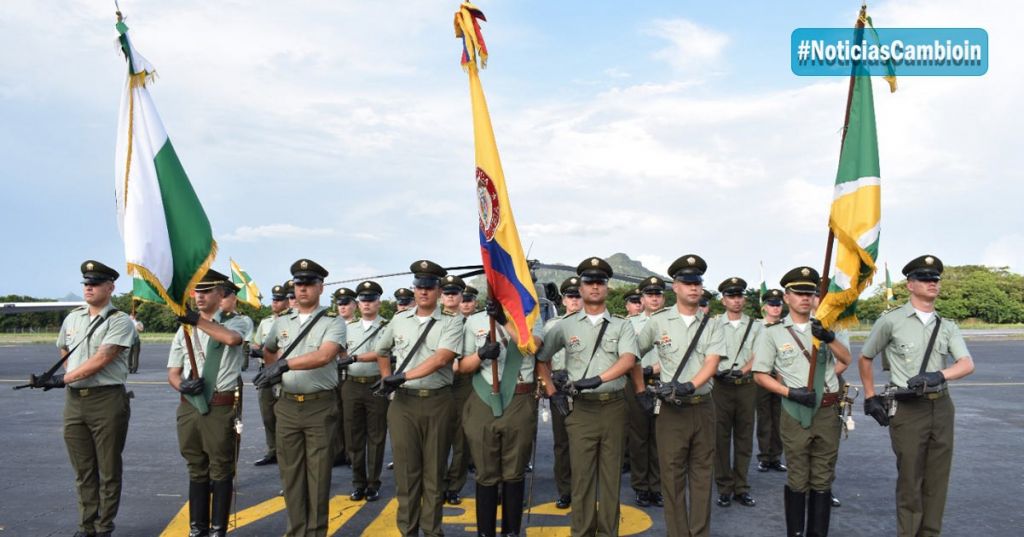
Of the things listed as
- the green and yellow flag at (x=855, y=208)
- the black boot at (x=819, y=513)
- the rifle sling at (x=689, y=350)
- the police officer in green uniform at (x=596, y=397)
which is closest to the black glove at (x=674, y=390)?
the rifle sling at (x=689, y=350)

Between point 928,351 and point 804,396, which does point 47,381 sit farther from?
point 928,351

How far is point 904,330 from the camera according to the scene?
581 cm

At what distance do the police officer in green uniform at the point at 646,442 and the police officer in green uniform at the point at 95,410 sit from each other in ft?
17.0

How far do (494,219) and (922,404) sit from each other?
12.8 feet

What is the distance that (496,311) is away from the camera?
5738 millimetres

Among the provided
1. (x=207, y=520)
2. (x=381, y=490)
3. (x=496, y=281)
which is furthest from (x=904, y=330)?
(x=207, y=520)

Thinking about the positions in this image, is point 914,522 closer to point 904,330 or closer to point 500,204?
point 904,330

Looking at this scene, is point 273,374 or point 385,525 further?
point 385,525

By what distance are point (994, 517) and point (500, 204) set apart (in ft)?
19.7

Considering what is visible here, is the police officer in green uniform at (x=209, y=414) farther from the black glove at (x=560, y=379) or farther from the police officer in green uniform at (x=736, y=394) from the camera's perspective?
Result: the police officer in green uniform at (x=736, y=394)

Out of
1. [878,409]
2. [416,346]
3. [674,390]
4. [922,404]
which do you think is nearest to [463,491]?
[416,346]

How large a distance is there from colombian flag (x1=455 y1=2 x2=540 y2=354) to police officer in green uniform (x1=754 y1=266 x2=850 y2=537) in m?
2.44

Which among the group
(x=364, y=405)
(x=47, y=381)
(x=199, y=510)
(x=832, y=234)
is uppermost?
Result: (x=832, y=234)

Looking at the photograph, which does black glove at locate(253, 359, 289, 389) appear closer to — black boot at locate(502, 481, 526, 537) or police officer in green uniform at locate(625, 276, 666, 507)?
black boot at locate(502, 481, 526, 537)
